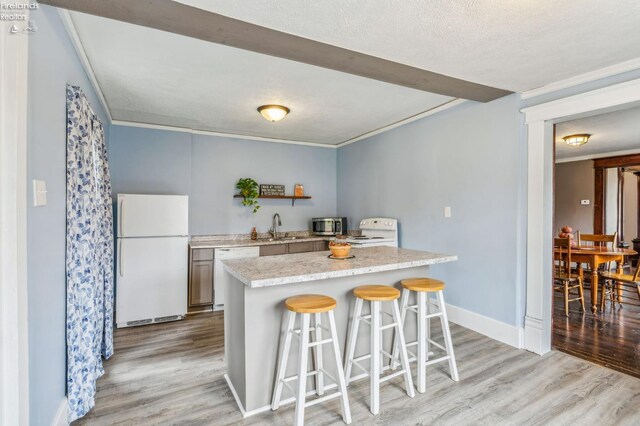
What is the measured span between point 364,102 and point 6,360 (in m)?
3.31

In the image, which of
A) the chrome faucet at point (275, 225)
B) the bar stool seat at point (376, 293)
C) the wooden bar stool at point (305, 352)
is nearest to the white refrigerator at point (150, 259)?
the chrome faucet at point (275, 225)

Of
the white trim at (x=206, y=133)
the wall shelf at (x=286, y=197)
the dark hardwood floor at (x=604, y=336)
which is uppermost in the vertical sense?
the white trim at (x=206, y=133)

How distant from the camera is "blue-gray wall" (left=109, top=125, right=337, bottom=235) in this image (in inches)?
161

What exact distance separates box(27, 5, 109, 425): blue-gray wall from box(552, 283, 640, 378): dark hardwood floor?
3.80 metres

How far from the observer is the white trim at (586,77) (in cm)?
231

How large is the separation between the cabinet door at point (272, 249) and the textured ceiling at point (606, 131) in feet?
13.2

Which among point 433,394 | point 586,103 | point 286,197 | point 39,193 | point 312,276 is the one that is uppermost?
point 586,103

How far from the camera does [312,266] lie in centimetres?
216

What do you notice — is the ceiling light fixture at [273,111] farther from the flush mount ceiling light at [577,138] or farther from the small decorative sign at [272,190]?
the flush mount ceiling light at [577,138]

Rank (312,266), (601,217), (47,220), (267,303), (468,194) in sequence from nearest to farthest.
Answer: (47,220), (267,303), (312,266), (468,194), (601,217)

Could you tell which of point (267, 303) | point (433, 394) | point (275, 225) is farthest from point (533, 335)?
point (275, 225)

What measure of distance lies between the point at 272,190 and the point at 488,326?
3.37m

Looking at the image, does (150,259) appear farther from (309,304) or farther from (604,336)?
(604,336)

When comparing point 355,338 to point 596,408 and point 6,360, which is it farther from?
point 6,360
